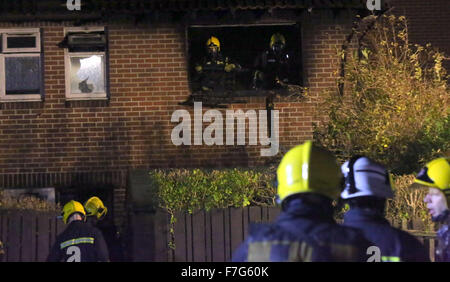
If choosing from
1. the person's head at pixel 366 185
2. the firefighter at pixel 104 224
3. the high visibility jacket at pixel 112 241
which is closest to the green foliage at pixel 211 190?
the firefighter at pixel 104 224

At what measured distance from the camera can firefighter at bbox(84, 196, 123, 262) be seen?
1126 centimetres

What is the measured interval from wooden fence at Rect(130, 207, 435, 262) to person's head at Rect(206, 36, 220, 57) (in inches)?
175

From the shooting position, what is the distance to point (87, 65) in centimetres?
1438

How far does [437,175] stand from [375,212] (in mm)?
1154

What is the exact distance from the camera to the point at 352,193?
4.99 m

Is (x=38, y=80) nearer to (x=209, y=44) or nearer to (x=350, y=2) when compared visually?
(x=209, y=44)

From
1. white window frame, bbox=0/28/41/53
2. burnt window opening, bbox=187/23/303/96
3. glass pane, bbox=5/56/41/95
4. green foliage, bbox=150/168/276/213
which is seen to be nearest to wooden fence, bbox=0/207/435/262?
green foliage, bbox=150/168/276/213

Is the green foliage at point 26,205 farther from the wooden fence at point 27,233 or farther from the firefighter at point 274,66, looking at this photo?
the firefighter at point 274,66

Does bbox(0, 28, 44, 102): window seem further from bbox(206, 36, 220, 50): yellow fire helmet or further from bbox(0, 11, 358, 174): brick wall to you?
bbox(206, 36, 220, 50): yellow fire helmet

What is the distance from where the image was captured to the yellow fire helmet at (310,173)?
4.13 metres

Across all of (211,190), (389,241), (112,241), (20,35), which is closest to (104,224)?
(112,241)

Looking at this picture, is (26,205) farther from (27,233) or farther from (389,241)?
(389,241)
